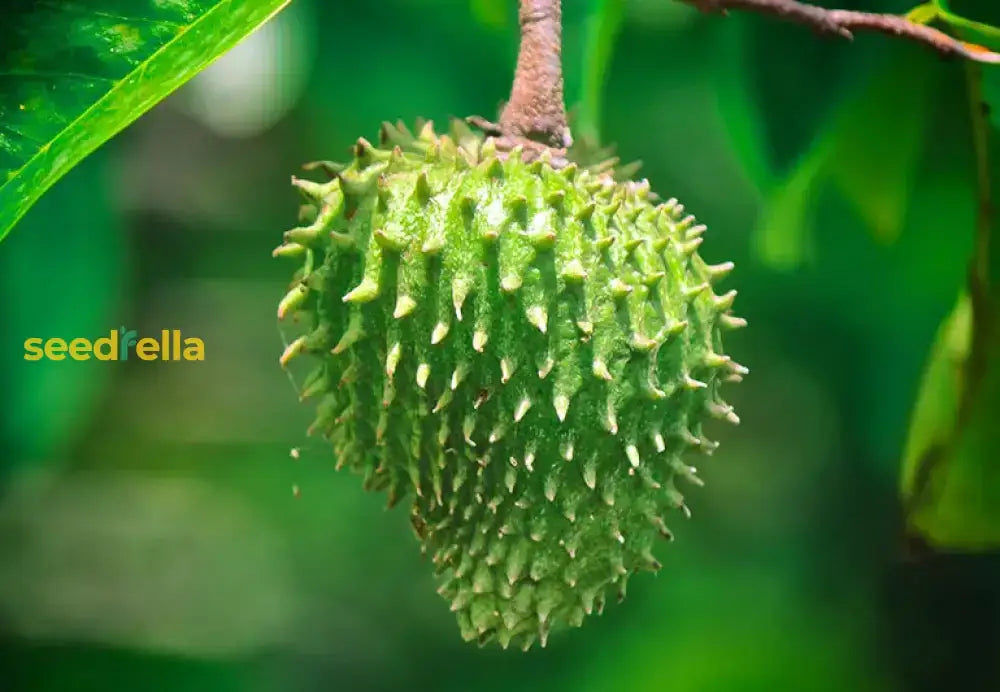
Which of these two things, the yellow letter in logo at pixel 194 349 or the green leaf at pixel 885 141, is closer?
the green leaf at pixel 885 141

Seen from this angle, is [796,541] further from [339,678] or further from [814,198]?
[339,678]

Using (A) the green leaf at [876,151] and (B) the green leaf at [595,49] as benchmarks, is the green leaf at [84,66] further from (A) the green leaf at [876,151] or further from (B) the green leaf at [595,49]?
(A) the green leaf at [876,151]

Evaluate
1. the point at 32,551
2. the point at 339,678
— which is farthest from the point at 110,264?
the point at 339,678

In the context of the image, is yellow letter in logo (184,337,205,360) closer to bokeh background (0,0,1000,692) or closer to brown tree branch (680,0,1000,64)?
bokeh background (0,0,1000,692)

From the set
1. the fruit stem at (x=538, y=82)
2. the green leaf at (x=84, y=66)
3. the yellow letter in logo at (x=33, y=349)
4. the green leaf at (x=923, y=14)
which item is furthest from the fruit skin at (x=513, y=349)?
the yellow letter in logo at (x=33, y=349)
